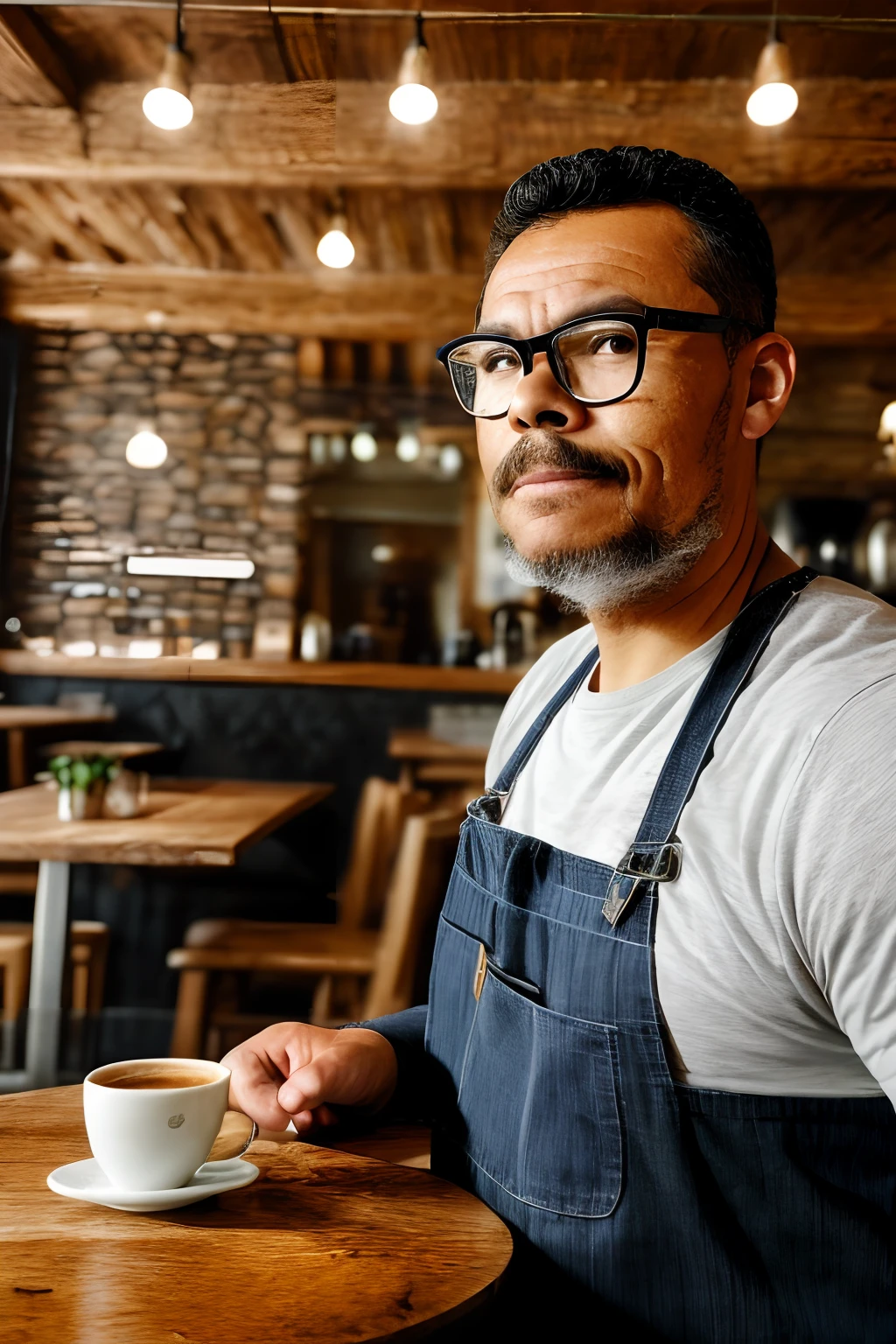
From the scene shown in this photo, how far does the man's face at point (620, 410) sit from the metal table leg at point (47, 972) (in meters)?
2.09

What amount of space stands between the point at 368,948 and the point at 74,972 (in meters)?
0.90

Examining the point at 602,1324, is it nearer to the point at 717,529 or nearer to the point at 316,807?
the point at 717,529

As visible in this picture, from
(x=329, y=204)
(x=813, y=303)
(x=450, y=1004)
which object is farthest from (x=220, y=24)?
(x=450, y=1004)

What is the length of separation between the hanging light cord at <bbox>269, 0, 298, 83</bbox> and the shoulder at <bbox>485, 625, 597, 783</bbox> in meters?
2.53

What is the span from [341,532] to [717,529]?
10.9ft

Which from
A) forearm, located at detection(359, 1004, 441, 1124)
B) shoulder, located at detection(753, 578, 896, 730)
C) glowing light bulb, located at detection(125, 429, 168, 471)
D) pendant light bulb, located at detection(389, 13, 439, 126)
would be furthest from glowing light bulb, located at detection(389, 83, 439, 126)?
forearm, located at detection(359, 1004, 441, 1124)

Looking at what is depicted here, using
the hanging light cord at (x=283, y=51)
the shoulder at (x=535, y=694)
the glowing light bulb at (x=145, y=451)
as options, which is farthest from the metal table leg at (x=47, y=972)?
the hanging light cord at (x=283, y=51)

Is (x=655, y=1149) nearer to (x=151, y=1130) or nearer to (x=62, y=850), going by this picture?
(x=151, y=1130)

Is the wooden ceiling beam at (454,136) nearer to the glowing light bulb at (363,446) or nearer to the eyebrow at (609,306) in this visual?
the glowing light bulb at (363,446)

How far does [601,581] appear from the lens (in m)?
1.03

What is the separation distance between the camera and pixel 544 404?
1022mm

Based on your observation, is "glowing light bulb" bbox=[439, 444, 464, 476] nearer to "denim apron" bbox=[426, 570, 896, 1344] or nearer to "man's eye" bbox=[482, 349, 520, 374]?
"man's eye" bbox=[482, 349, 520, 374]

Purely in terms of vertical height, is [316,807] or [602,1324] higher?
[316,807]

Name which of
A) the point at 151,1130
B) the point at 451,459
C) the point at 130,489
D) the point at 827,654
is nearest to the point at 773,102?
the point at 451,459
